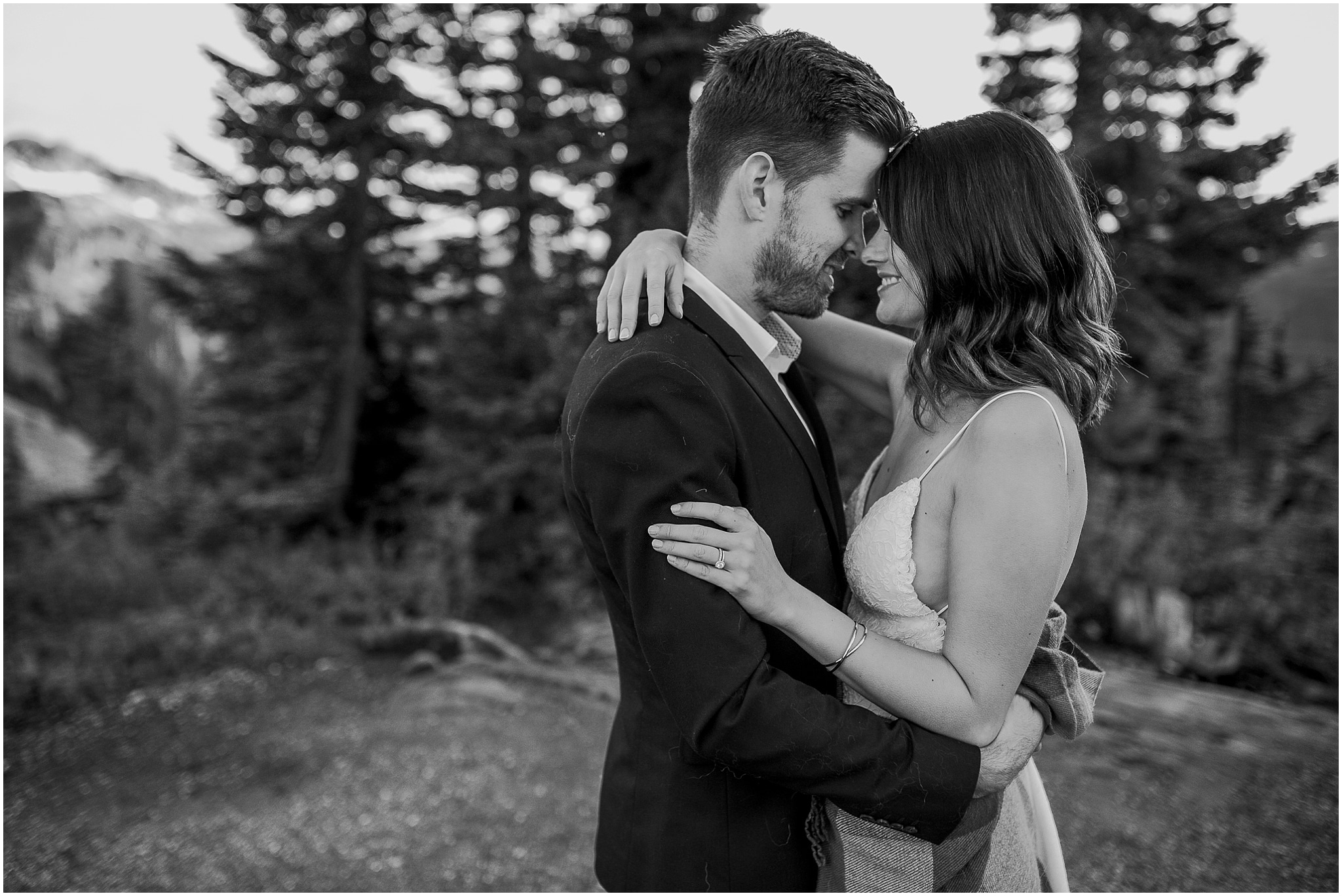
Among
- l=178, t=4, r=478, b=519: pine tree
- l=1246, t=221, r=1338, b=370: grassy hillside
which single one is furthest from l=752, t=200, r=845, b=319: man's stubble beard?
l=1246, t=221, r=1338, b=370: grassy hillside

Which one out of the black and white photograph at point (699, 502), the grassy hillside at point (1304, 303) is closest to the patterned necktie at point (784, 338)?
the black and white photograph at point (699, 502)

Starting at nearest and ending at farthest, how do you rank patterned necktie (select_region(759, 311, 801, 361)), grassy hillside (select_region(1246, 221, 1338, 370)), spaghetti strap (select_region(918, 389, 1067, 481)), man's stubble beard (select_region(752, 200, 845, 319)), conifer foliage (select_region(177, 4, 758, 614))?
spaghetti strap (select_region(918, 389, 1067, 481)) < man's stubble beard (select_region(752, 200, 845, 319)) < patterned necktie (select_region(759, 311, 801, 361)) < conifer foliage (select_region(177, 4, 758, 614)) < grassy hillside (select_region(1246, 221, 1338, 370))

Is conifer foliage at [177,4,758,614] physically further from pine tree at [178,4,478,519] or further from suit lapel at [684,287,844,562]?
suit lapel at [684,287,844,562]

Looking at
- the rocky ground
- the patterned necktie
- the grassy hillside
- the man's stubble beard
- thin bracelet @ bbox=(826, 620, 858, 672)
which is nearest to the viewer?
thin bracelet @ bbox=(826, 620, 858, 672)

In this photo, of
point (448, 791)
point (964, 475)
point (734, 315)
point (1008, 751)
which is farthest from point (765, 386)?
point (448, 791)

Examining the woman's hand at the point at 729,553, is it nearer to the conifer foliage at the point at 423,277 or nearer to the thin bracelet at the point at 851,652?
the thin bracelet at the point at 851,652

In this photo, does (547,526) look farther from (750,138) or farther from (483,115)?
(750,138)

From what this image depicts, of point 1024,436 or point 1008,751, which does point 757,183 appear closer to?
point 1024,436

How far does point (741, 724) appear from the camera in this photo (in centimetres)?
144

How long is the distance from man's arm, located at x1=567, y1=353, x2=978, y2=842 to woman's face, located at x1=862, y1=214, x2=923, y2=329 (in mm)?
654

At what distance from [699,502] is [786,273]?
0.69 metres

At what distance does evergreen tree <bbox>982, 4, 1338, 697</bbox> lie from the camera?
8.10m

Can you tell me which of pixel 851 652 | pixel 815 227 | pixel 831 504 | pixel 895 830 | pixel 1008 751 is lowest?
pixel 895 830

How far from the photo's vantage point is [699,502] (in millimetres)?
1497
